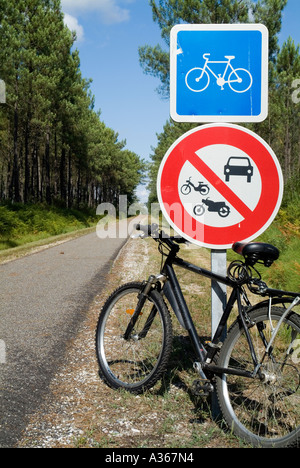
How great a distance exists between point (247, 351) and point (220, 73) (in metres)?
1.78

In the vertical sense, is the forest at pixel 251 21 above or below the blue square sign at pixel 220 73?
above

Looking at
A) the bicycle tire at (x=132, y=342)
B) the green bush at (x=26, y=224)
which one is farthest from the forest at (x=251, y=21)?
the bicycle tire at (x=132, y=342)

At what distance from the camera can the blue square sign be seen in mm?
2697

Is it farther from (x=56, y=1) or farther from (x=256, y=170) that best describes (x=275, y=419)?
(x=56, y=1)

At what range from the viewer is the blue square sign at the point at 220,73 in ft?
8.85

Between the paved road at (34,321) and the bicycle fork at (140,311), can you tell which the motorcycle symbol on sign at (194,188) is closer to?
the bicycle fork at (140,311)

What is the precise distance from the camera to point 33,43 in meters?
28.4

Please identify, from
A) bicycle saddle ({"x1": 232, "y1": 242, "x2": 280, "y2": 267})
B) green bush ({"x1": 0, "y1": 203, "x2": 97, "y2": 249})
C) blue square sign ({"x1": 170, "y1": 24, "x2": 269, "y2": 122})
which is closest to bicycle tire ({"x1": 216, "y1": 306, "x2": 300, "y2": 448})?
bicycle saddle ({"x1": 232, "y1": 242, "x2": 280, "y2": 267})

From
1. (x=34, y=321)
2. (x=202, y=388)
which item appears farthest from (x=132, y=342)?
(x=34, y=321)

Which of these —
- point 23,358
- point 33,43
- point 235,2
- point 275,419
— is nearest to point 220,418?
point 275,419

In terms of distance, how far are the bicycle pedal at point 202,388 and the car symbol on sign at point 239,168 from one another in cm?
131

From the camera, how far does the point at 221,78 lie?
8.87 ft

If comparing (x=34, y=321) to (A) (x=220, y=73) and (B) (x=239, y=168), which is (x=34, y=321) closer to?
(B) (x=239, y=168)
